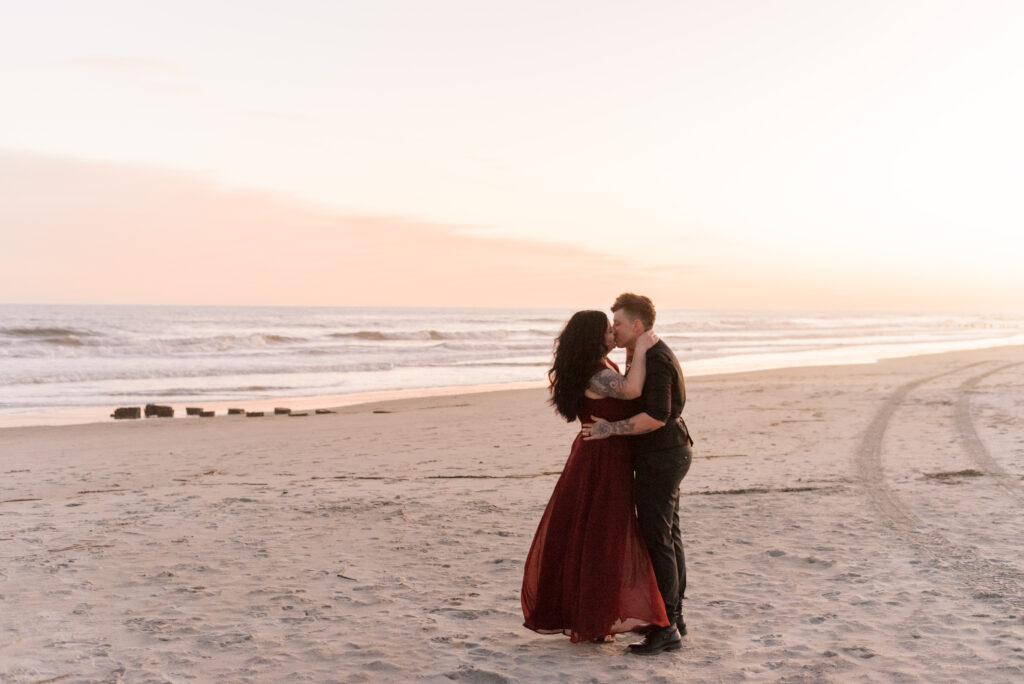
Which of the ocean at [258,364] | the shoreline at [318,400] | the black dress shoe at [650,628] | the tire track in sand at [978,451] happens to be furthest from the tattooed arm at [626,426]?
the ocean at [258,364]

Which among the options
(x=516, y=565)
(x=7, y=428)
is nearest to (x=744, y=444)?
(x=516, y=565)

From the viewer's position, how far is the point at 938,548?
19.4 ft

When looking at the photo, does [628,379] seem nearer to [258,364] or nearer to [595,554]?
[595,554]

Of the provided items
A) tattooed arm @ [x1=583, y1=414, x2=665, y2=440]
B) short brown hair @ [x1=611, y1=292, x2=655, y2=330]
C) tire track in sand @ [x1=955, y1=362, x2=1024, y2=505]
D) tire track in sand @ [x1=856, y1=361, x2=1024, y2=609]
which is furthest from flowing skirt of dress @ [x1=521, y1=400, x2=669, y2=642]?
tire track in sand @ [x1=955, y1=362, x2=1024, y2=505]

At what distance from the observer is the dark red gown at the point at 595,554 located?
13.7ft

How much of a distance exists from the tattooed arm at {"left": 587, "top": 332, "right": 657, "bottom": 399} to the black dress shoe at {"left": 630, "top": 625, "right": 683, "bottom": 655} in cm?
122

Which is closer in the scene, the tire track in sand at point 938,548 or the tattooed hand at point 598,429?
the tattooed hand at point 598,429

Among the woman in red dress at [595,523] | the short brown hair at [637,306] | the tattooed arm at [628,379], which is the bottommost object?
the woman in red dress at [595,523]

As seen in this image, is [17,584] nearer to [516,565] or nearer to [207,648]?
[207,648]

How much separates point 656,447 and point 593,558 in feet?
2.13

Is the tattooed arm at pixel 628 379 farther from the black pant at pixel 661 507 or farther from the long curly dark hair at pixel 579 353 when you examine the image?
the black pant at pixel 661 507

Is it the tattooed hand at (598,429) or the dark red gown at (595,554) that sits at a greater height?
the tattooed hand at (598,429)

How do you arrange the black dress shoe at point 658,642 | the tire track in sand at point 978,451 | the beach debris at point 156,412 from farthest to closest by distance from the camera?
the beach debris at point 156,412 → the tire track in sand at point 978,451 → the black dress shoe at point 658,642

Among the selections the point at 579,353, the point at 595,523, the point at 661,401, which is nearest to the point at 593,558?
the point at 595,523
